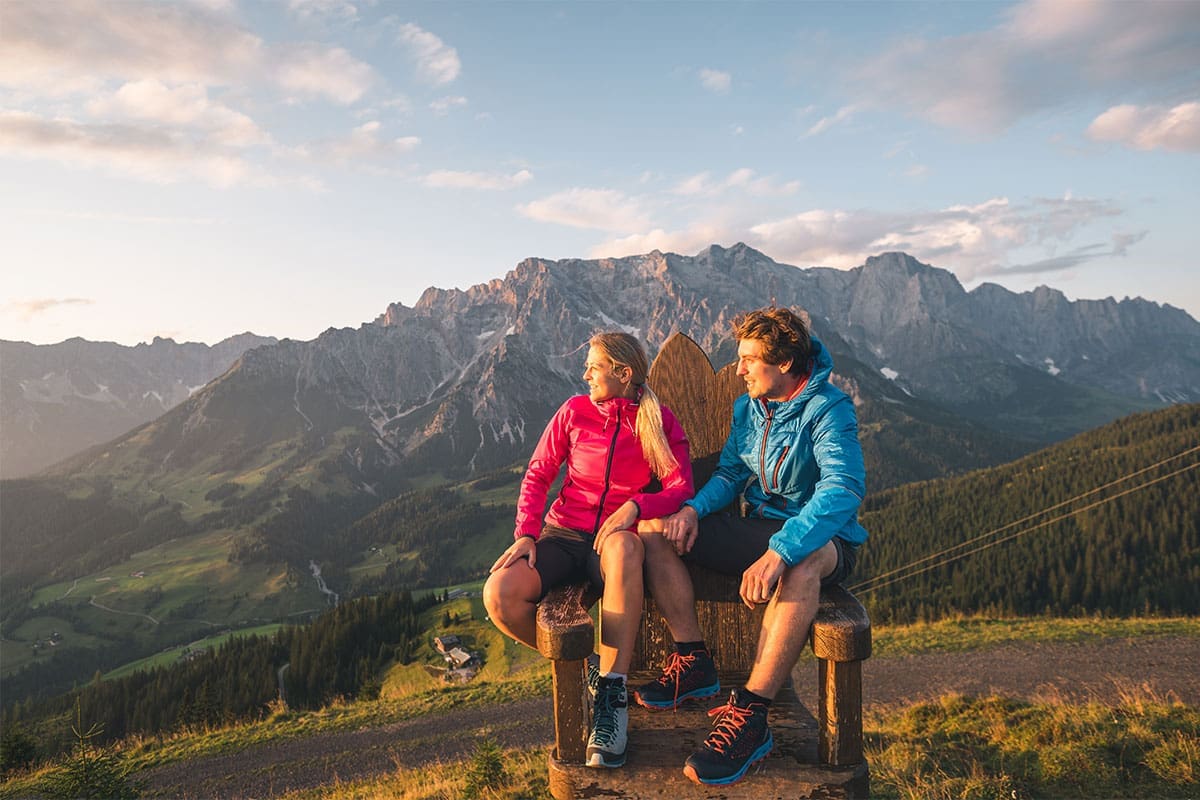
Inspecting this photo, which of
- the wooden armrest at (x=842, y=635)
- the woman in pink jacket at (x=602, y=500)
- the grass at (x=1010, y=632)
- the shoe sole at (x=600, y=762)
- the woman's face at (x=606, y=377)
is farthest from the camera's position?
the grass at (x=1010, y=632)

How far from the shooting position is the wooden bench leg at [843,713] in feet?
12.4

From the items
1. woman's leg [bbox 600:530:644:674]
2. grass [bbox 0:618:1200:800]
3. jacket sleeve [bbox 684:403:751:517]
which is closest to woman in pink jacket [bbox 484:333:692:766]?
woman's leg [bbox 600:530:644:674]

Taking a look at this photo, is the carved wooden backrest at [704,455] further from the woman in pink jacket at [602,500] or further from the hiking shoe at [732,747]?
the hiking shoe at [732,747]

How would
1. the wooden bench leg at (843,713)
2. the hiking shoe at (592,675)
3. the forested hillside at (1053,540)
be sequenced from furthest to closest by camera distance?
the forested hillside at (1053,540) < the hiking shoe at (592,675) < the wooden bench leg at (843,713)

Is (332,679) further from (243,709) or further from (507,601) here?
(507,601)

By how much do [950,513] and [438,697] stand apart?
349 feet

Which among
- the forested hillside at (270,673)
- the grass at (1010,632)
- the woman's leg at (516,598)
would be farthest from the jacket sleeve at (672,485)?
the forested hillside at (270,673)

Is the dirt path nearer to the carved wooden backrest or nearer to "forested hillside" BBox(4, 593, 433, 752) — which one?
the carved wooden backrest

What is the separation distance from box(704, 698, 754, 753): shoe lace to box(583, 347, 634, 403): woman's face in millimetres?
2514

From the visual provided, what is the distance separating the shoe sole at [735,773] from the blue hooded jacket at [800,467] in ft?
3.89

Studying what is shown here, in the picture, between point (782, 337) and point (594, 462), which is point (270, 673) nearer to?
point (594, 462)

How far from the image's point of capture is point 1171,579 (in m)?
72.5

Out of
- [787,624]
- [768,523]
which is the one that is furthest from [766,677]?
[768,523]

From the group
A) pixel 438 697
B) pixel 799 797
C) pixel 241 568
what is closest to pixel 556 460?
pixel 799 797
